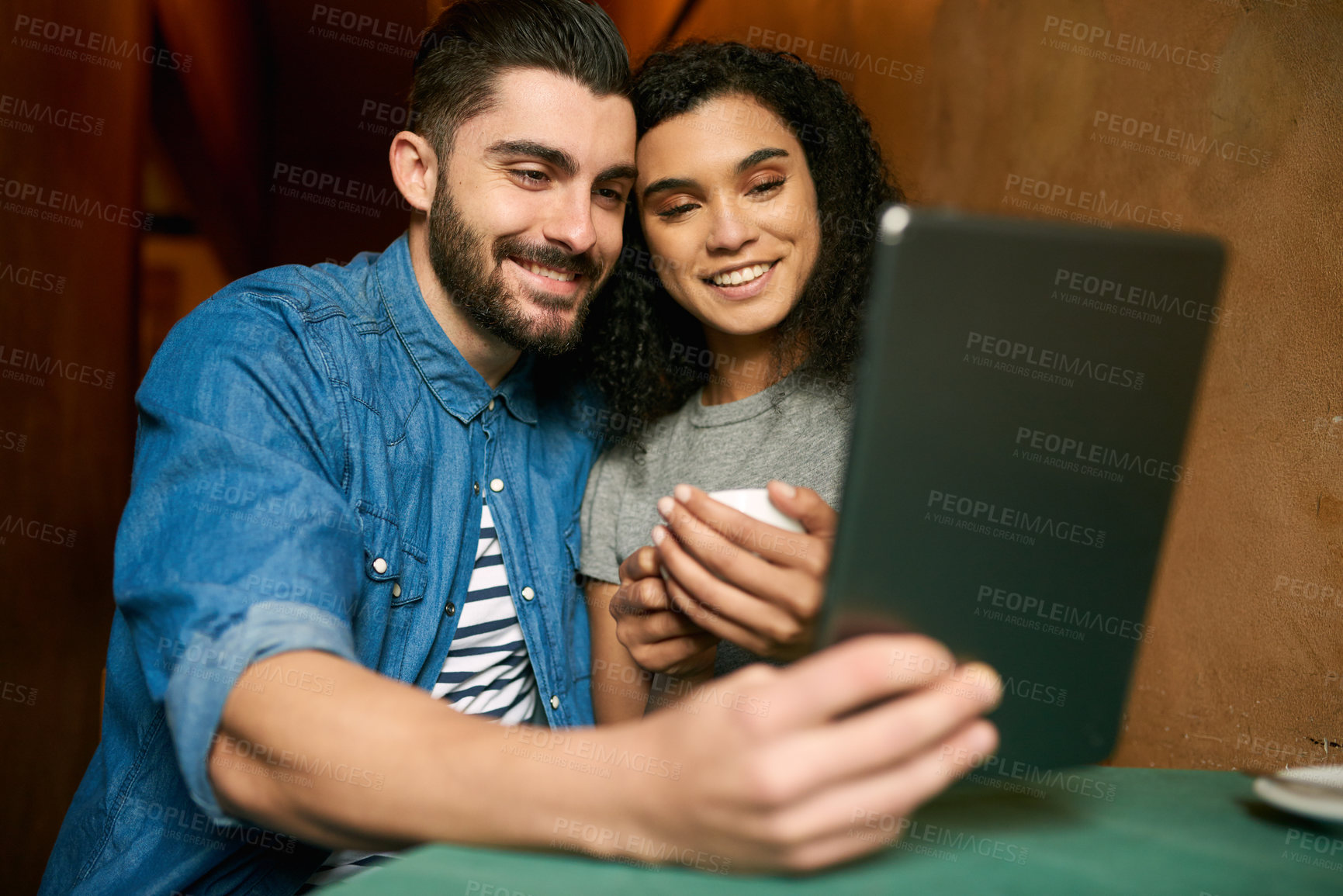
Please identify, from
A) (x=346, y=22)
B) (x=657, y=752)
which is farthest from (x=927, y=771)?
(x=346, y=22)

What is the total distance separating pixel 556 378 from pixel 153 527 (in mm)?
896

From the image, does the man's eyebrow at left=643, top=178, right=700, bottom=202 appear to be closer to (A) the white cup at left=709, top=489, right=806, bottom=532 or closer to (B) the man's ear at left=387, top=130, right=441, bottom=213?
(B) the man's ear at left=387, top=130, right=441, bottom=213

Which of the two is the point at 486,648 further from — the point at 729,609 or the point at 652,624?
the point at 729,609

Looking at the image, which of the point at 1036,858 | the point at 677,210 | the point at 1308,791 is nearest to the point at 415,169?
the point at 677,210

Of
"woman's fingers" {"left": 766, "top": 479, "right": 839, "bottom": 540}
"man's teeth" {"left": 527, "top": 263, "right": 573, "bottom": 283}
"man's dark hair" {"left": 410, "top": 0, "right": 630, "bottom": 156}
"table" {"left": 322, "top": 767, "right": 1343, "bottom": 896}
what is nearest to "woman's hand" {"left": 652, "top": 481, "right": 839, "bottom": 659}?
"woman's fingers" {"left": 766, "top": 479, "right": 839, "bottom": 540}

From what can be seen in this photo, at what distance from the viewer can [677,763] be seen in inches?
23.1

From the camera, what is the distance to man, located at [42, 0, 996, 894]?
59 cm

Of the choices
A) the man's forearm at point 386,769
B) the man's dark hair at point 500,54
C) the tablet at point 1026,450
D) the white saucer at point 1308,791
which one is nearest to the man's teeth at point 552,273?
the man's dark hair at point 500,54

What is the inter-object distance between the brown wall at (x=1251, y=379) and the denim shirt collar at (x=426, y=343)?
121cm

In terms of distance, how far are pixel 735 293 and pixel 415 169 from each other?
0.64m

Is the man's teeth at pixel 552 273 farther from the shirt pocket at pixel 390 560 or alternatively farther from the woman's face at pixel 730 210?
the shirt pocket at pixel 390 560

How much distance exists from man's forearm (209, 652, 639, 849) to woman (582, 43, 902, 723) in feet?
2.13

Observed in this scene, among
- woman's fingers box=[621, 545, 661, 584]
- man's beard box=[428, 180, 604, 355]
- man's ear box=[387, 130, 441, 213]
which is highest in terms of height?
man's ear box=[387, 130, 441, 213]

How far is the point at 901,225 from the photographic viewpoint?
21.5 inches
